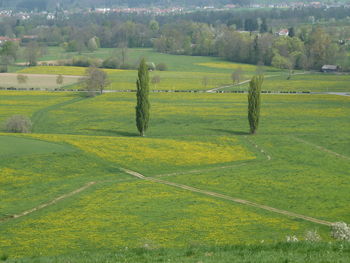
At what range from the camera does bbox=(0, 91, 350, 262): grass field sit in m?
38.5

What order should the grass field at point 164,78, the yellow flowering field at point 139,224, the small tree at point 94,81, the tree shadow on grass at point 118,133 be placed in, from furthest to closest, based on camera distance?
the grass field at point 164,78
the small tree at point 94,81
the tree shadow on grass at point 118,133
the yellow flowering field at point 139,224

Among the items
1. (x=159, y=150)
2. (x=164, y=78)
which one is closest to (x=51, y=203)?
(x=159, y=150)

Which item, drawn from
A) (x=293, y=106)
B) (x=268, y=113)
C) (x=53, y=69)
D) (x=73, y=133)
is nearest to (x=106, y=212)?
(x=73, y=133)

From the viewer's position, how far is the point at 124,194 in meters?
52.1

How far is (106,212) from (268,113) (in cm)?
6034

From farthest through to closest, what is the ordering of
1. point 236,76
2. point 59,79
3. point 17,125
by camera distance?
point 236,76 → point 59,79 → point 17,125

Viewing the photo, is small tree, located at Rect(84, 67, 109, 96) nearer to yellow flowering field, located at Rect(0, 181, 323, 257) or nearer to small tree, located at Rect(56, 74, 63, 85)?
small tree, located at Rect(56, 74, 63, 85)

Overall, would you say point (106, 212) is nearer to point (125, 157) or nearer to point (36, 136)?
point (125, 157)

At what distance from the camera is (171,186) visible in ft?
181

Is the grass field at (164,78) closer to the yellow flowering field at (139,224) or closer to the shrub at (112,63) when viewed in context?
the shrub at (112,63)

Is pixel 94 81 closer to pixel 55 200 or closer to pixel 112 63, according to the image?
pixel 112 63

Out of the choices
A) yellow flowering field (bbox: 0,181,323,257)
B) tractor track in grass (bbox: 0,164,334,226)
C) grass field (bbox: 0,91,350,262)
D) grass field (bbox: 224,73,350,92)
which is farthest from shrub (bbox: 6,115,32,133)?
grass field (bbox: 224,73,350,92)

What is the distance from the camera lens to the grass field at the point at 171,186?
126 ft

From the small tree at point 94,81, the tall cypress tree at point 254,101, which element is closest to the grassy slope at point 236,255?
the tall cypress tree at point 254,101
